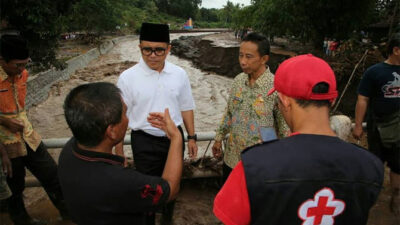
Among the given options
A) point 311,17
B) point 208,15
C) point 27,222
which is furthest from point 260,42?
point 208,15

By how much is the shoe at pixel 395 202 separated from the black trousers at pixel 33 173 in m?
3.39

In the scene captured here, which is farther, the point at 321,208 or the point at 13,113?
the point at 13,113

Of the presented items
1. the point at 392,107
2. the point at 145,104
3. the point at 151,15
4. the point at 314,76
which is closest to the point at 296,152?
the point at 314,76

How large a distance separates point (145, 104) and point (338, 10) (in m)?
11.4

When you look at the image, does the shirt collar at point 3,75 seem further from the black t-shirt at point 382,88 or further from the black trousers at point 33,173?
the black t-shirt at point 382,88

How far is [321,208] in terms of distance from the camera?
105cm

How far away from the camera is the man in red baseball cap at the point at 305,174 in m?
1.01

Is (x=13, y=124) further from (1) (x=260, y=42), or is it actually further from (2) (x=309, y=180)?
(2) (x=309, y=180)

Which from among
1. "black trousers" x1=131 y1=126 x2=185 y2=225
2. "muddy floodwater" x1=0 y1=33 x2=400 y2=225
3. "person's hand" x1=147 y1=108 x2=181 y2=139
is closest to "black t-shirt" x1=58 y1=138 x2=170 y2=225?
"person's hand" x1=147 y1=108 x2=181 y2=139

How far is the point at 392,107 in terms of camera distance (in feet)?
9.01

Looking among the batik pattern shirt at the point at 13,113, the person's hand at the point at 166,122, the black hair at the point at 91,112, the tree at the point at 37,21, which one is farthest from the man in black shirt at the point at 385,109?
the tree at the point at 37,21

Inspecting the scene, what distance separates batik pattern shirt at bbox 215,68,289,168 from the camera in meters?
2.18

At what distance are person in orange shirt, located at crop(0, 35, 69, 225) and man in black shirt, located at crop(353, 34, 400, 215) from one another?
3.14m

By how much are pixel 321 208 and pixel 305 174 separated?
17cm
